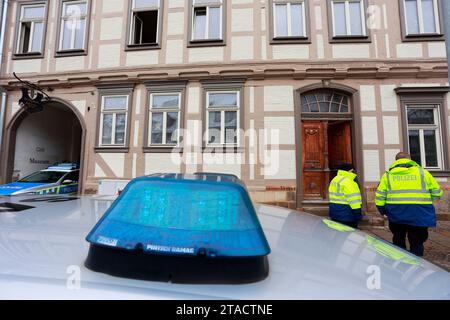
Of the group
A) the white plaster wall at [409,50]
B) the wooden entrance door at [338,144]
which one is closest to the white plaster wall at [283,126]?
the wooden entrance door at [338,144]

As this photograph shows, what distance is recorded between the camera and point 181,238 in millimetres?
923

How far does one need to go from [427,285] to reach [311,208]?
615cm

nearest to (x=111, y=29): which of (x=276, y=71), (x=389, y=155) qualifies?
(x=276, y=71)

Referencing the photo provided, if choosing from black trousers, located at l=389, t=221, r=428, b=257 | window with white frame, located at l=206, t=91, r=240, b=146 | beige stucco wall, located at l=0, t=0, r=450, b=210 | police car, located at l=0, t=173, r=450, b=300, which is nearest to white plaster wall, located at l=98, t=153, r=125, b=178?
beige stucco wall, located at l=0, t=0, r=450, b=210

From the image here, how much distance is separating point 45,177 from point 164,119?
4521 millimetres

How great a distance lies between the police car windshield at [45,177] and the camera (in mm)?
7613

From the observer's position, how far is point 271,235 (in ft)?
4.94

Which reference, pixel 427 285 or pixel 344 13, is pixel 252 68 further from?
pixel 427 285

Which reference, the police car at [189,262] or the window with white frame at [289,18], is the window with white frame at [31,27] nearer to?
the window with white frame at [289,18]

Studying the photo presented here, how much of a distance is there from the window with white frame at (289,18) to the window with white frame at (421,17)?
10.5ft

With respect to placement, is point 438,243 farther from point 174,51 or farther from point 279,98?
point 174,51

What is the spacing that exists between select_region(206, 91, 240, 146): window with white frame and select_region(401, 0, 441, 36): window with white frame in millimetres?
5843

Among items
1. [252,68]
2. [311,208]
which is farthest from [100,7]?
[311,208]

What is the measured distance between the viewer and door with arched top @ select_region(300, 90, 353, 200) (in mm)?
7238
